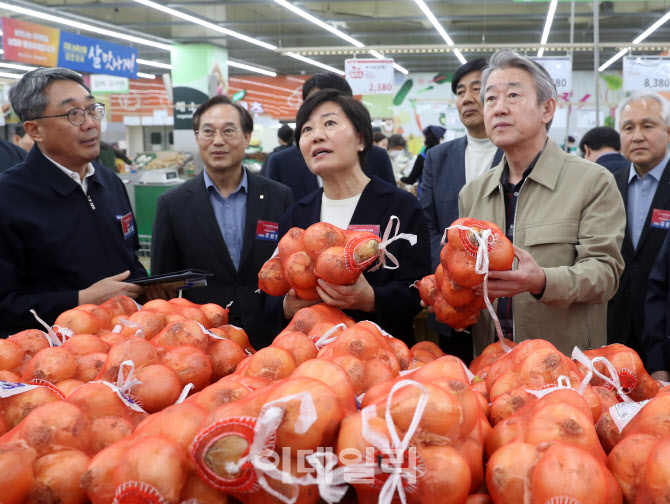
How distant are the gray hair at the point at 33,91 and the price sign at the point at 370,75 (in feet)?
30.0

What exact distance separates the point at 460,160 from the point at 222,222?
1.39 m

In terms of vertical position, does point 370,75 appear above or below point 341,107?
above

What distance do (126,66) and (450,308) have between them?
1268 centimetres

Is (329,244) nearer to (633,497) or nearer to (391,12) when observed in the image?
(633,497)

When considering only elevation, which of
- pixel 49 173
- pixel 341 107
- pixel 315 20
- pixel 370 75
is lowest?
pixel 49 173

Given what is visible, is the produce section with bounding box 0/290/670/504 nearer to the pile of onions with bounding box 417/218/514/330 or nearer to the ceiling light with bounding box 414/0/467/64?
the pile of onions with bounding box 417/218/514/330

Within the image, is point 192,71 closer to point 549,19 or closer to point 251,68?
point 251,68

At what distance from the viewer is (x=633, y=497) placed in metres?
0.97

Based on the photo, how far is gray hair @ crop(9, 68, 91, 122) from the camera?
249cm

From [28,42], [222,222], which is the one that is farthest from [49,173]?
[28,42]

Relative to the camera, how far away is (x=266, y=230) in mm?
3064

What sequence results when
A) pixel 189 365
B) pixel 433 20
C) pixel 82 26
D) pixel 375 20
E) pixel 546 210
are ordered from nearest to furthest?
pixel 189 365 → pixel 546 210 → pixel 82 26 → pixel 433 20 → pixel 375 20

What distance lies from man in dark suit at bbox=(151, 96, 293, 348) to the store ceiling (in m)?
7.66

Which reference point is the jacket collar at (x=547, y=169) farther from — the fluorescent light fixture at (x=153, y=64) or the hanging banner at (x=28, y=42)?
the fluorescent light fixture at (x=153, y=64)
